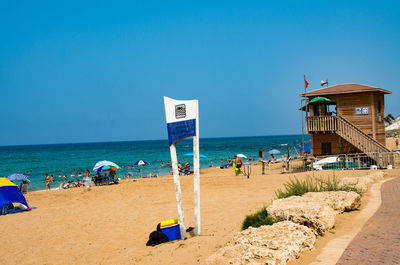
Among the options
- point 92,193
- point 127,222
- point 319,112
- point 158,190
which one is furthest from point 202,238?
point 319,112

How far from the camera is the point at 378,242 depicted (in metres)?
5.23

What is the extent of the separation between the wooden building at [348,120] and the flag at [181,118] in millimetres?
14569

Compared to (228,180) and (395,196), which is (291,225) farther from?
(228,180)

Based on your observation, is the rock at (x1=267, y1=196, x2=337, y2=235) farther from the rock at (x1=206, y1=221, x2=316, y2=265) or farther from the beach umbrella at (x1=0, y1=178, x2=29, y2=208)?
the beach umbrella at (x1=0, y1=178, x2=29, y2=208)

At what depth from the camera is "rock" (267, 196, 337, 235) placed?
19.7 feet

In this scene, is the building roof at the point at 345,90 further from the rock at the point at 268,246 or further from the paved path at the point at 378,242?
the rock at the point at 268,246

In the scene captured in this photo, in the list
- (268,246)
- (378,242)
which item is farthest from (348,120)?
(268,246)

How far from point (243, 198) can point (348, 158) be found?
9343 mm

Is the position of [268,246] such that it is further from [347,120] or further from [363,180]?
[347,120]

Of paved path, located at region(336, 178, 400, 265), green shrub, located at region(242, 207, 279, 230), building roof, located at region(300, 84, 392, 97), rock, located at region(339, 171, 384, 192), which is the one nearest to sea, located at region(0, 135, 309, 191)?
building roof, located at region(300, 84, 392, 97)

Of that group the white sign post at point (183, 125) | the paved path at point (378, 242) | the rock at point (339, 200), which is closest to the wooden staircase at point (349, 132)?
the rock at point (339, 200)

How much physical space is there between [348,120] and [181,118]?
17.0 m

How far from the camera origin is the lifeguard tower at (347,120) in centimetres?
2005

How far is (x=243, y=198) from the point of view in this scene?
13.4 m
